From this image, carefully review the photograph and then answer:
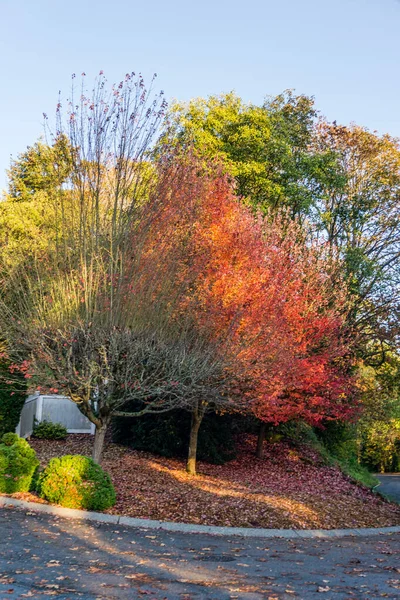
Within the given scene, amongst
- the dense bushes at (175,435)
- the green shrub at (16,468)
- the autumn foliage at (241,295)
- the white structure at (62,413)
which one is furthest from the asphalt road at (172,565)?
the white structure at (62,413)

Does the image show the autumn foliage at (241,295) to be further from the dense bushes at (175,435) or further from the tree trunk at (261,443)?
the tree trunk at (261,443)

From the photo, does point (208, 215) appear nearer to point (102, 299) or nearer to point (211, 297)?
point (211, 297)

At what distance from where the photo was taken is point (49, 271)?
42.1ft

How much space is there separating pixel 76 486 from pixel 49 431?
8.19 m

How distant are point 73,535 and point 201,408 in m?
7.77

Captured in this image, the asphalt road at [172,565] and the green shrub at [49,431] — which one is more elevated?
the green shrub at [49,431]

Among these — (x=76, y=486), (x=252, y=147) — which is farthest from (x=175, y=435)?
(x=252, y=147)

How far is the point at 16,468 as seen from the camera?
38.1 feet

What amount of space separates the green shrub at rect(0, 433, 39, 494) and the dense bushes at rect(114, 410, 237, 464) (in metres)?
6.04

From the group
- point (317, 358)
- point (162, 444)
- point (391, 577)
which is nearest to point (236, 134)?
point (317, 358)

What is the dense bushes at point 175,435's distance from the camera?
17609 mm

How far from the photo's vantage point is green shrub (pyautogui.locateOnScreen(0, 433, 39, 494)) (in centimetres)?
1152

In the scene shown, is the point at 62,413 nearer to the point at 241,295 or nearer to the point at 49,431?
the point at 49,431

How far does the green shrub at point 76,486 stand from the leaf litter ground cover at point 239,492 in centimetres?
33
